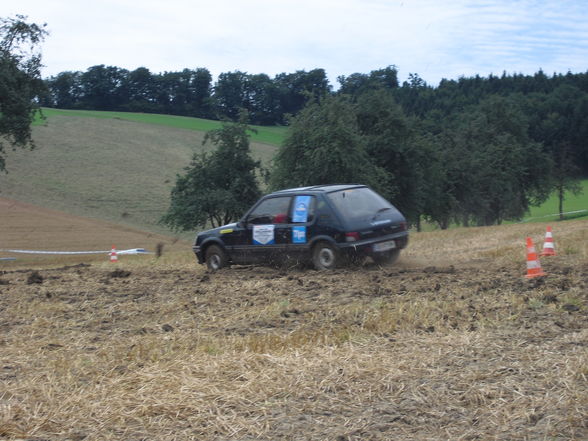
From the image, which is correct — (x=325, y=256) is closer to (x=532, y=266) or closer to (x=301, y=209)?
(x=301, y=209)

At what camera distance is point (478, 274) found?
966cm

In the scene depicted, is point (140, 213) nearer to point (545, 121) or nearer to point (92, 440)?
point (92, 440)

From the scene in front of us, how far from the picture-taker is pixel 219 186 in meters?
39.2

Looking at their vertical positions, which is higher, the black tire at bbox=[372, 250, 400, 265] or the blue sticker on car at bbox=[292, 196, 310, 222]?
the blue sticker on car at bbox=[292, 196, 310, 222]

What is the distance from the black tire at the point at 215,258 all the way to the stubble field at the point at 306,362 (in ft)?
11.8

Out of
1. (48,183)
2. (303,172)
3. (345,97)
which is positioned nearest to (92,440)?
(303,172)

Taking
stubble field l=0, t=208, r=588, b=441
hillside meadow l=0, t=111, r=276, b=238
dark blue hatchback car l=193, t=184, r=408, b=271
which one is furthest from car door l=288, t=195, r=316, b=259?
hillside meadow l=0, t=111, r=276, b=238

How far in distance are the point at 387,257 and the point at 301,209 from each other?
65.5 inches

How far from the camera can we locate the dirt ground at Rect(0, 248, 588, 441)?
4066 mm

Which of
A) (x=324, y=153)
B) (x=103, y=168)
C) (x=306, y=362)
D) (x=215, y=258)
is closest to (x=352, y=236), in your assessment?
(x=215, y=258)

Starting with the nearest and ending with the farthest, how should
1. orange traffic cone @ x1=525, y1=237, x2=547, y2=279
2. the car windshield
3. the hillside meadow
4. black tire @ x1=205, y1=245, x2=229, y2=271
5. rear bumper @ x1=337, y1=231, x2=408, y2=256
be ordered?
orange traffic cone @ x1=525, y1=237, x2=547, y2=279
rear bumper @ x1=337, y1=231, x2=408, y2=256
the car windshield
black tire @ x1=205, y1=245, x2=229, y2=271
the hillside meadow

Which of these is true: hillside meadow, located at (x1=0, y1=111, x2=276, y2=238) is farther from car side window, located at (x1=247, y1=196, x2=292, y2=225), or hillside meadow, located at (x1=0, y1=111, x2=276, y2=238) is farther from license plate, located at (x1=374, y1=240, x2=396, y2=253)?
license plate, located at (x1=374, y1=240, x2=396, y2=253)

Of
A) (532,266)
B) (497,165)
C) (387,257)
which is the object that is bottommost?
(387,257)

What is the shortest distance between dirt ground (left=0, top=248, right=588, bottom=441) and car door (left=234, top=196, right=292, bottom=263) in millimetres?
3092
